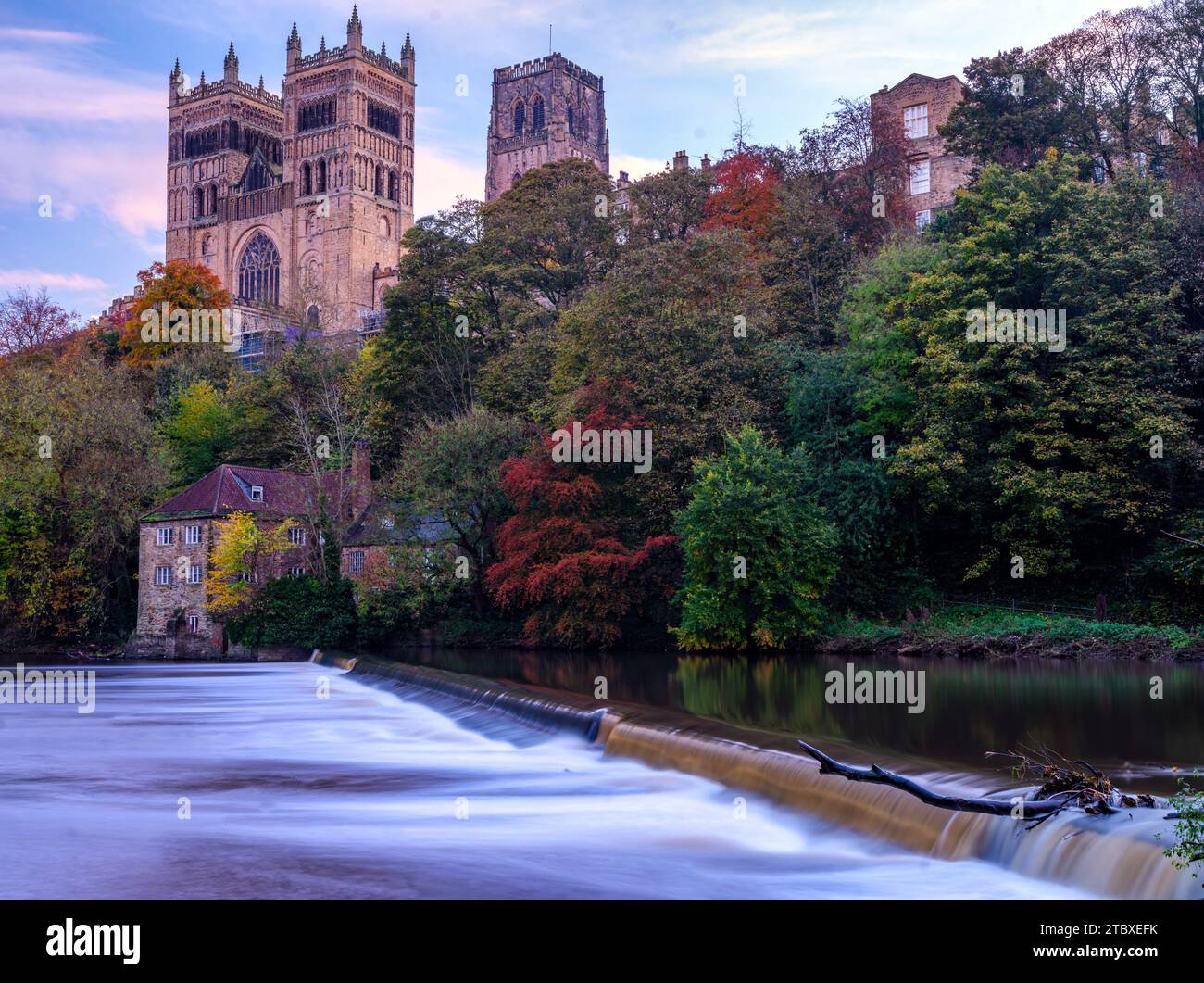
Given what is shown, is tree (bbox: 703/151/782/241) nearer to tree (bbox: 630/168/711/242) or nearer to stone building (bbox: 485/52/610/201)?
tree (bbox: 630/168/711/242)

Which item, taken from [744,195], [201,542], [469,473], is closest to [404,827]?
[469,473]

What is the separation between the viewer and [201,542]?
47156mm

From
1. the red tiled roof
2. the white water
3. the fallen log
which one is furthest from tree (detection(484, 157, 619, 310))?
the fallen log

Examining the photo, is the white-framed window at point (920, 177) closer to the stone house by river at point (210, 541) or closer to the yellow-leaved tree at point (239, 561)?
the stone house by river at point (210, 541)

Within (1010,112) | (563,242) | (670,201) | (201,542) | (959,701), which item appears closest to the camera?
(959,701)

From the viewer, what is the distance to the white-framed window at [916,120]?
54.7 metres

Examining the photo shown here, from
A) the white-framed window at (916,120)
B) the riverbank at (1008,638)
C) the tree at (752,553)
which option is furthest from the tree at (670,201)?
the riverbank at (1008,638)

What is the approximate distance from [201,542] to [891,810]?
3983 centimetres

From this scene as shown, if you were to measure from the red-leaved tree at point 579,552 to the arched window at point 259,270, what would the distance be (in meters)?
88.1

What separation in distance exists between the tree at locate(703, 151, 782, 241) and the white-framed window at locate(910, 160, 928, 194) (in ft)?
21.1

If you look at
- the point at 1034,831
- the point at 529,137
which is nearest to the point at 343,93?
the point at 529,137

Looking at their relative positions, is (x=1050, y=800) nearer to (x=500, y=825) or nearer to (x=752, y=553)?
(x=500, y=825)

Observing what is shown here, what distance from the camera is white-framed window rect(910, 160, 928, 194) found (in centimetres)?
5475

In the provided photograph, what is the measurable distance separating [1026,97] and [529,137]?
3625 inches
